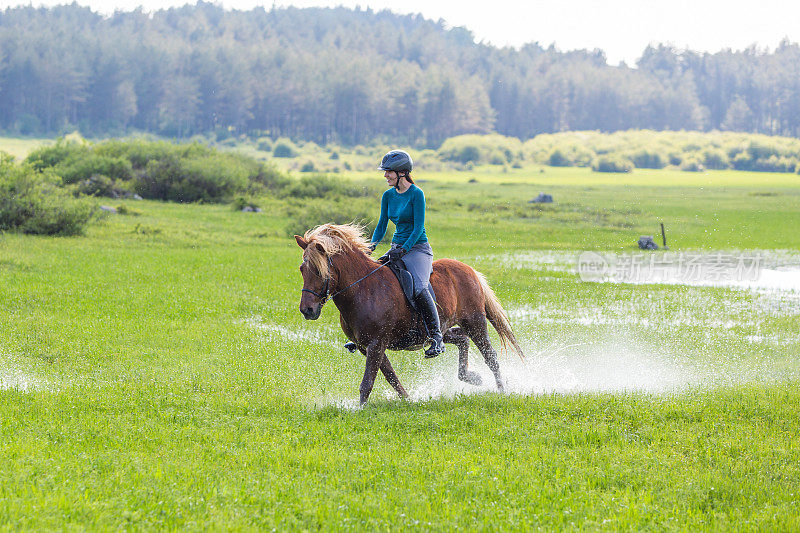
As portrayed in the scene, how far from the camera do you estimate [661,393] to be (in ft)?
→ 40.7

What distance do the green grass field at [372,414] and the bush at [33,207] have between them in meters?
9.21

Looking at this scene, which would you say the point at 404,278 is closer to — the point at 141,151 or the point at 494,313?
the point at 494,313

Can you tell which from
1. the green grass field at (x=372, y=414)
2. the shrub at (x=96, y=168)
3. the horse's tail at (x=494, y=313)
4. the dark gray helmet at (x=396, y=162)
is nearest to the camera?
the green grass field at (x=372, y=414)

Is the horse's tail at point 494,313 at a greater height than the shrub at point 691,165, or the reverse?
the shrub at point 691,165

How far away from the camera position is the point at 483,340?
1295 cm

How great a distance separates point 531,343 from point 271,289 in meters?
10.2

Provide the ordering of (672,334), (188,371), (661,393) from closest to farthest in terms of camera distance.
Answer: (661,393) → (188,371) → (672,334)

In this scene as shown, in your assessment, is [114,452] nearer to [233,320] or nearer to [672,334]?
[233,320]

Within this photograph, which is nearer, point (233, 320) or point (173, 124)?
point (233, 320)

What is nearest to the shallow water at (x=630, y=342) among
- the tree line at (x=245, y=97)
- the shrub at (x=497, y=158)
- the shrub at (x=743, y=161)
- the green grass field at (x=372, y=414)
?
the green grass field at (x=372, y=414)

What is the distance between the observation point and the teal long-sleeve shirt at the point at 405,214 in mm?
10648

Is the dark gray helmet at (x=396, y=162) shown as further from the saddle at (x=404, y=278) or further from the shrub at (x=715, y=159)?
the shrub at (x=715, y=159)

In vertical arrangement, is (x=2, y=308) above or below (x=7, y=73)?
below


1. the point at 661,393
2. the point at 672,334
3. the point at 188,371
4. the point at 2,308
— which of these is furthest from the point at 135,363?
the point at 672,334
